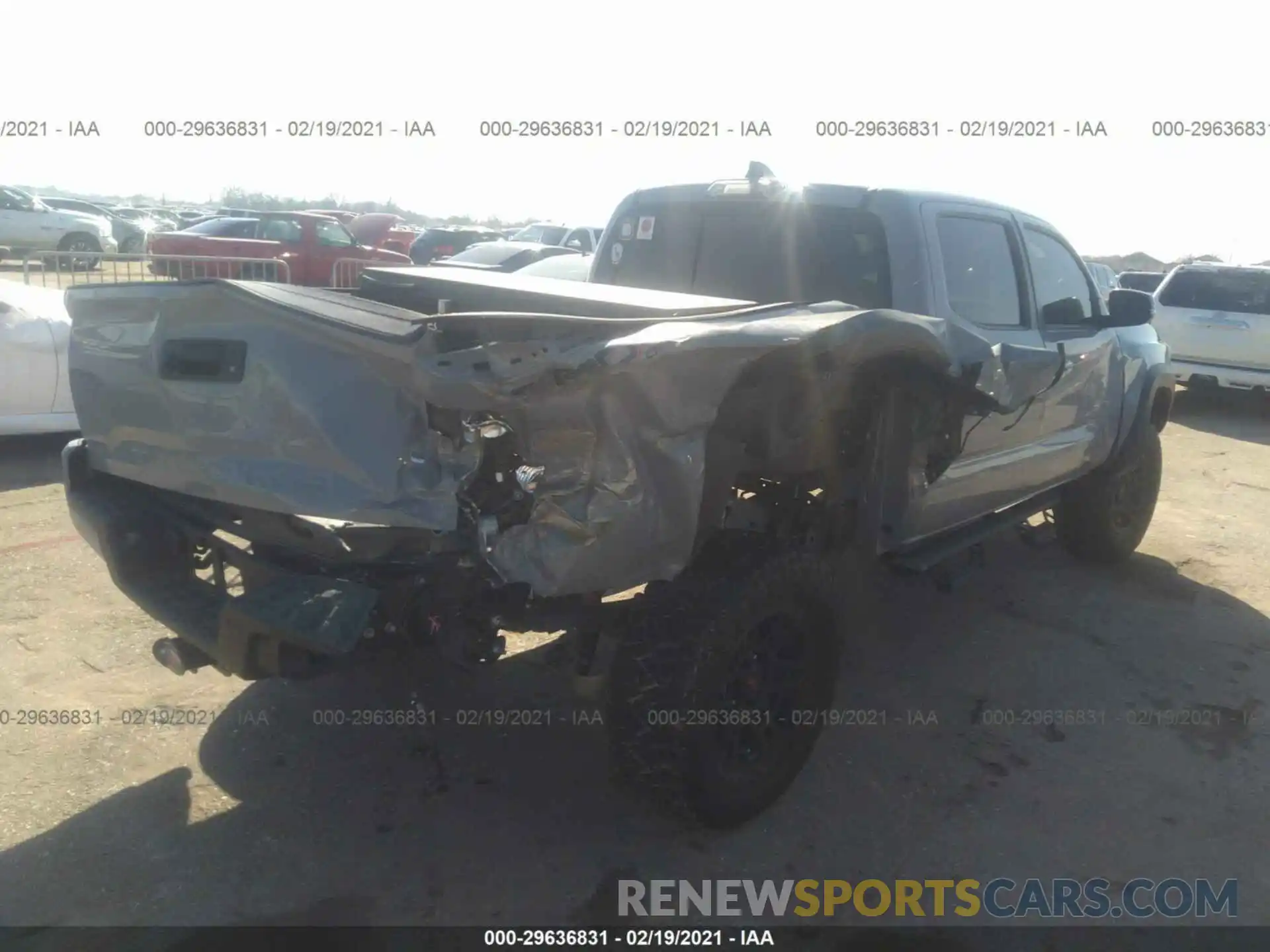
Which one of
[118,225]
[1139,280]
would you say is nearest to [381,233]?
[118,225]

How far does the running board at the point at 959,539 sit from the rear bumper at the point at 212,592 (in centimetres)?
216

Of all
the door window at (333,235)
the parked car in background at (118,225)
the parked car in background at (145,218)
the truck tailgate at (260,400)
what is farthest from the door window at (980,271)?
the parked car in background at (145,218)

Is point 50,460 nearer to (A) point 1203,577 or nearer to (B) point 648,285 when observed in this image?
(B) point 648,285

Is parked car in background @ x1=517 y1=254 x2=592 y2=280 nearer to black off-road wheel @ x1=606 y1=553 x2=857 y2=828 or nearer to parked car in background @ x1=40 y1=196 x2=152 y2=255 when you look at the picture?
black off-road wheel @ x1=606 y1=553 x2=857 y2=828

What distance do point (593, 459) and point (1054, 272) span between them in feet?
11.1

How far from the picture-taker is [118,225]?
28828mm

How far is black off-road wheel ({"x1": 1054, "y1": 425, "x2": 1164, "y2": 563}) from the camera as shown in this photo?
5500mm

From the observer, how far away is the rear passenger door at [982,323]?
12.9ft

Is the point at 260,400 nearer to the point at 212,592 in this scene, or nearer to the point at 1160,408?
the point at 212,592

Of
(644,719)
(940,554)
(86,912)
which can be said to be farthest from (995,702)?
(86,912)

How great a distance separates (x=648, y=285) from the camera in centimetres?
449

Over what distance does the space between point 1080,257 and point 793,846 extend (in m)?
3.66

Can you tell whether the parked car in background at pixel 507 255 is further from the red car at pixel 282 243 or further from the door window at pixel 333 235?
the door window at pixel 333 235

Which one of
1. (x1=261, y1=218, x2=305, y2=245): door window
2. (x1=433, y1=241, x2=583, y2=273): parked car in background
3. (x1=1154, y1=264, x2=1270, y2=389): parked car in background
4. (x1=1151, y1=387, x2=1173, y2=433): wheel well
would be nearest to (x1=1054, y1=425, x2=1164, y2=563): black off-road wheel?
(x1=1151, y1=387, x2=1173, y2=433): wheel well
